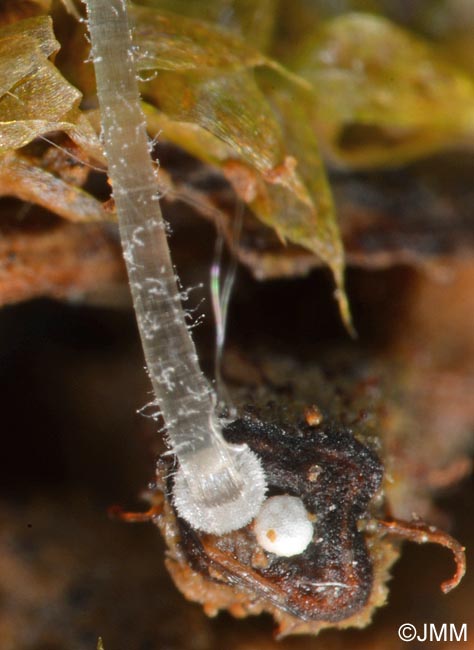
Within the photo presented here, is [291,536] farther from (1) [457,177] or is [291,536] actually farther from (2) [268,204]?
(1) [457,177]

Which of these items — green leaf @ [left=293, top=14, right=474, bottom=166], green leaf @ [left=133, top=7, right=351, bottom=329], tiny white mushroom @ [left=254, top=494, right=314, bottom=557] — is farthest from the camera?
green leaf @ [left=293, top=14, right=474, bottom=166]

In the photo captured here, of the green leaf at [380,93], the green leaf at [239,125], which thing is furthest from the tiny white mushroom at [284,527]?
the green leaf at [380,93]

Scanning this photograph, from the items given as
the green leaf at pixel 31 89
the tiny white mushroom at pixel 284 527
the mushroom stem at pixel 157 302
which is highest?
the green leaf at pixel 31 89

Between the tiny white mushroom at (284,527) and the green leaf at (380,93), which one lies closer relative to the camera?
the tiny white mushroom at (284,527)

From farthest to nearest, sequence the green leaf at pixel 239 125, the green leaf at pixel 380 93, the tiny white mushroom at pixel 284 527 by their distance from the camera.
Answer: the green leaf at pixel 380 93 < the green leaf at pixel 239 125 < the tiny white mushroom at pixel 284 527

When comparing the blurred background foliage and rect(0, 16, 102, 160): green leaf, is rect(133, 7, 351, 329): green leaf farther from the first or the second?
rect(0, 16, 102, 160): green leaf

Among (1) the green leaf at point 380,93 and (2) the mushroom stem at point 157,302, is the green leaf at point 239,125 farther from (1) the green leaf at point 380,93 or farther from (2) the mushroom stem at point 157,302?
(1) the green leaf at point 380,93

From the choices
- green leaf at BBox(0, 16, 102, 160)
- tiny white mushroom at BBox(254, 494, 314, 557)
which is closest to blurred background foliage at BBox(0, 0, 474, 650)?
green leaf at BBox(0, 16, 102, 160)

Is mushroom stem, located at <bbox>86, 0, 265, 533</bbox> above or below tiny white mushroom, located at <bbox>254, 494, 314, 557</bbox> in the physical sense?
above
